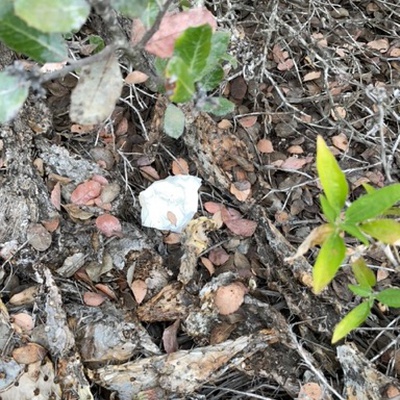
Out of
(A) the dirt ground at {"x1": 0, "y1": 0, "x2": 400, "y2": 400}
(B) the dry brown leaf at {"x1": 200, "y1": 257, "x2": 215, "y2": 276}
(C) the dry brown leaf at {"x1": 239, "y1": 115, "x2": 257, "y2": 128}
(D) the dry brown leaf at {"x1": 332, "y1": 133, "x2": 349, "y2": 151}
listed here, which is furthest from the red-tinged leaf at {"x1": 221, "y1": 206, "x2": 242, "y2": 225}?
(D) the dry brown leaf at {"x1": 332, "y1": 133, "x2": 349, "y2": 151}

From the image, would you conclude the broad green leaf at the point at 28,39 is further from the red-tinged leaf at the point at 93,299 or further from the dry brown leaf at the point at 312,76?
the dry brown leaf at the point at 312,76

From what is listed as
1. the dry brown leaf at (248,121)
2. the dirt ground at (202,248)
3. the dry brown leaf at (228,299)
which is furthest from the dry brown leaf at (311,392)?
the dry brown leaf at (248,121)

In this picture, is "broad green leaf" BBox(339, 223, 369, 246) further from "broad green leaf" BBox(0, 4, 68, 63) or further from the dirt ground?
"broad green leaf" BBox(0, 4, 68, 63)

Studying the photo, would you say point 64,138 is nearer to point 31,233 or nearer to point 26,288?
point 31,233

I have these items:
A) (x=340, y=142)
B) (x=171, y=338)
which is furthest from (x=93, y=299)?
(x=340, y=142)

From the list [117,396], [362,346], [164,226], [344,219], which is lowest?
[117,396]

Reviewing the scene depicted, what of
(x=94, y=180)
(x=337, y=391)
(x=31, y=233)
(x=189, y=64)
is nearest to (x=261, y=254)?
(x=337, y=391)
